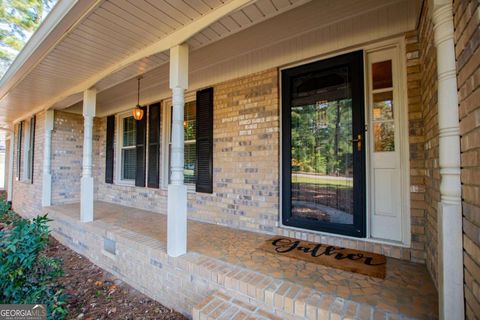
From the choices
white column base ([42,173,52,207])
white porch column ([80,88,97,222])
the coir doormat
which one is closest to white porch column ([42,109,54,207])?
white column base ([42,173,52,207])

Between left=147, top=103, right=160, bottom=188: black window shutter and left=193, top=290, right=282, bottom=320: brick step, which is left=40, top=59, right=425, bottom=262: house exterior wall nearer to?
left=147, top=103, right=160, bottom=188: black window shutter

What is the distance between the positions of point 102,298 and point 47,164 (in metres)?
4.16

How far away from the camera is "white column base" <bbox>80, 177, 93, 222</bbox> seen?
3809 mm

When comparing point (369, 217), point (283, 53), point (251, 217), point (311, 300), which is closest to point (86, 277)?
point (251, 217)

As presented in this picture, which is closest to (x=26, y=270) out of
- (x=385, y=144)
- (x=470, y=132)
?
(x=470, y=132)

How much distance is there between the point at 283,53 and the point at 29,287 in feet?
12.3

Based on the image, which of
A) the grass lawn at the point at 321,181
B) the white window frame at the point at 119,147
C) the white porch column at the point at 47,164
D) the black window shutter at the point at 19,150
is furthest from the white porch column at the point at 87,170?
the black window shutter at the point at 19,150

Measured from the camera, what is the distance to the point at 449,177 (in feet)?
3.89

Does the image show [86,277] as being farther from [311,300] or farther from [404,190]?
[404,190]

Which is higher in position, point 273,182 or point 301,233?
point 273,182

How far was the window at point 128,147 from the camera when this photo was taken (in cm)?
547

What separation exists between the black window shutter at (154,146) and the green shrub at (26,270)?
249 cm

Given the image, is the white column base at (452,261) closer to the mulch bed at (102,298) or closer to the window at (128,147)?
the mulch bed at (102,298)

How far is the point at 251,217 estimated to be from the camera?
3332mm
